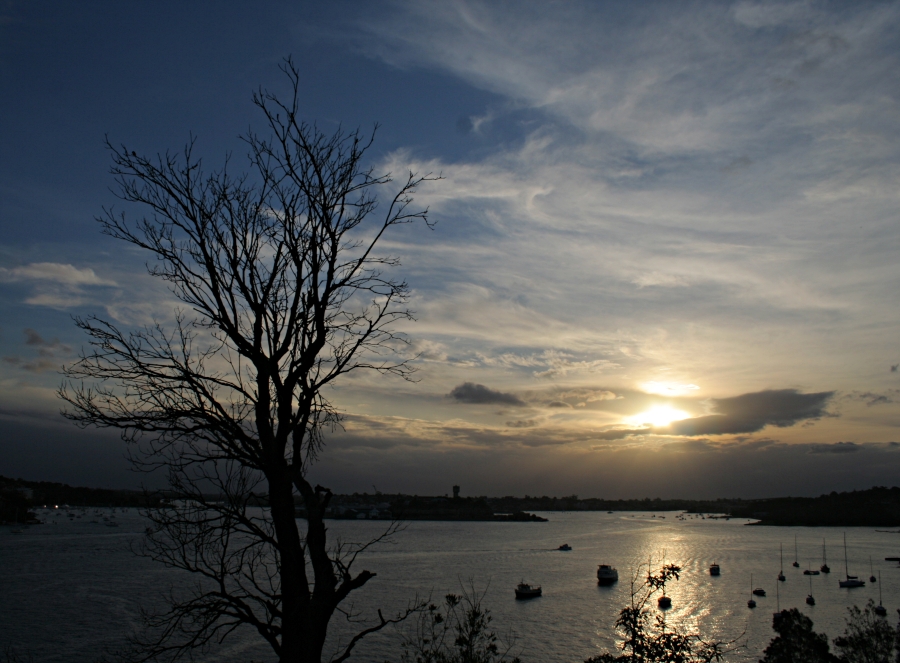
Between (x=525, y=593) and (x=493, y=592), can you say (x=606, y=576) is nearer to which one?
(x=493, y=592)

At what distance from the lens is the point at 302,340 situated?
489 cm

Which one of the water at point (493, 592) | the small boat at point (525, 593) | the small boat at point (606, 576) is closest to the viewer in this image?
the water at point (493, 592)

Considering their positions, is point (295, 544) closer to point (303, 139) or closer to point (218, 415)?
point (218, 415)

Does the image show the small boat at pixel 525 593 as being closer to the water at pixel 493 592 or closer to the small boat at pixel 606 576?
the water at pixel 493 592

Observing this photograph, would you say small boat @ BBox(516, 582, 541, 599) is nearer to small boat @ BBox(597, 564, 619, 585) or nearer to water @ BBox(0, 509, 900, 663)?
water @ BBox(0, 509, 900, 663)

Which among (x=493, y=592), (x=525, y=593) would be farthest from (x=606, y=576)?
A: (x=525, y=593)

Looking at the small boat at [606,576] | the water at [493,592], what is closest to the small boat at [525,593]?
the water at [493,592]

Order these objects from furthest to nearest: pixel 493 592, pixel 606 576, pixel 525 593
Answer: pixel 606 576 < pixel 493 592 < pixel 525 593

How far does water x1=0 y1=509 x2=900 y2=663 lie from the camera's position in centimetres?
3347

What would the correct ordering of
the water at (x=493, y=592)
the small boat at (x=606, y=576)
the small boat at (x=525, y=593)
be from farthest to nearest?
the small boat at (x=606, y=576)
the small boat at (x=525, y=593)
the water at (x=493, y=592)

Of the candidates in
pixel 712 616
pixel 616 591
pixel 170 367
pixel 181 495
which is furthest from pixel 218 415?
pixel 616 591

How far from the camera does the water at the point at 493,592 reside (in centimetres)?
3347

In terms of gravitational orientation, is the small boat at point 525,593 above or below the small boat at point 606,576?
above

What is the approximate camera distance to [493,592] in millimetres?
53875
